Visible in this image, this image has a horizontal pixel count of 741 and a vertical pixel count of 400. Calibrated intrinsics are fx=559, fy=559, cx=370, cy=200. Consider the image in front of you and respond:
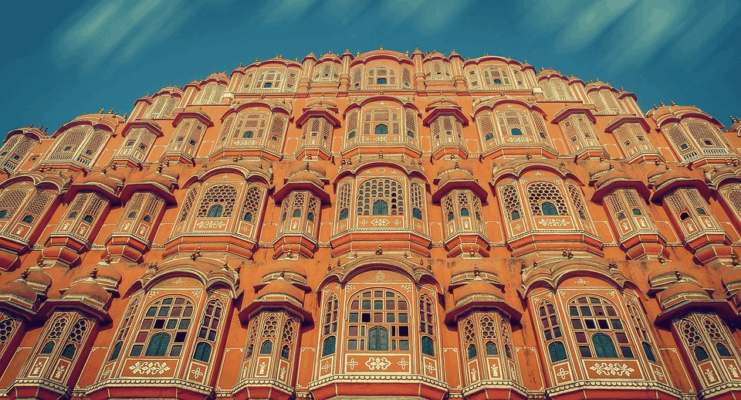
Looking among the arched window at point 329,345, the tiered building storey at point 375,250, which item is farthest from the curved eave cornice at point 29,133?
the arched window at point 329,345

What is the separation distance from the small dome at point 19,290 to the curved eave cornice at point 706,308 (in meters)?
18.3

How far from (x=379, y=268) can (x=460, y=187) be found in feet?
18.6

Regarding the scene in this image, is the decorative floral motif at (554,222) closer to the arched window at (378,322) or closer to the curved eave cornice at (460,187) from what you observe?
the curved eave cornice at (460,187)

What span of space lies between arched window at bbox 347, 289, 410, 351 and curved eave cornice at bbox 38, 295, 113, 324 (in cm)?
740

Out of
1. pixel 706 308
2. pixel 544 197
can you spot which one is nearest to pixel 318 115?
pixel 544 197

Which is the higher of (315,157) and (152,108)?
(152,108)

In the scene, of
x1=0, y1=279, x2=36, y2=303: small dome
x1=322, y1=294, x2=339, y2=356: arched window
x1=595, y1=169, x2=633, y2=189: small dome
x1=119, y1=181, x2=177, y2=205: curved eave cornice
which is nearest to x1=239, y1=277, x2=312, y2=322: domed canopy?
x1=322, y1=294, x2=339, y2=356: arched window

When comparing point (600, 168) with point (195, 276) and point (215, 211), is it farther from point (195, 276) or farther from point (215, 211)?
point (195, 276)

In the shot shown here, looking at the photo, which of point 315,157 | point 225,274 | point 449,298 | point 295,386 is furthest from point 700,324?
point 315,157

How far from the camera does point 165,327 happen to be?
15.8 meters

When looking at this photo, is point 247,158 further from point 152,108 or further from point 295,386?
point 295,386

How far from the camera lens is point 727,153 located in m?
24.1

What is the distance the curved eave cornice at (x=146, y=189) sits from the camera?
2119 centimetres

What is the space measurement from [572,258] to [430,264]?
438 cm
